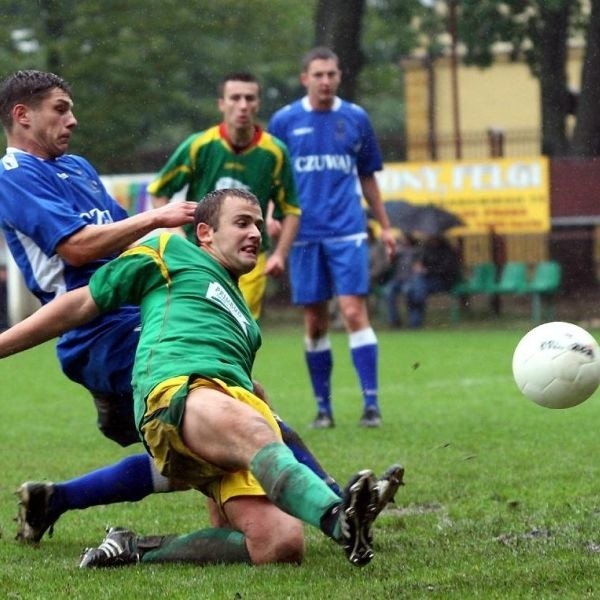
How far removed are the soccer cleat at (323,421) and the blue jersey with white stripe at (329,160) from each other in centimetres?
116

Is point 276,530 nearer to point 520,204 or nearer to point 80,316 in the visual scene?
point 80,316

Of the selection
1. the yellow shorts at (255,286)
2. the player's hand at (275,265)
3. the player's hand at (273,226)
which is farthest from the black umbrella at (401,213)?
the player's hand at (275,265)

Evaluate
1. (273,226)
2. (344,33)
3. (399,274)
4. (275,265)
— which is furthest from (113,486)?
(344,33)

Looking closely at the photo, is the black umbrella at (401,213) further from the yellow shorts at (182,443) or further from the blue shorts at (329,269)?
the yellow shorts at (182,443)

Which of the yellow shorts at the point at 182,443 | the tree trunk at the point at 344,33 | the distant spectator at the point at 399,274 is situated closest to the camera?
the yellow shorts at the point at 182,443

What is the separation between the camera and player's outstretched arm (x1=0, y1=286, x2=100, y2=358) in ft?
16.9

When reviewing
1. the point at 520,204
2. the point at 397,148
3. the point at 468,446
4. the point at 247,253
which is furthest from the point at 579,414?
the point at 397,148

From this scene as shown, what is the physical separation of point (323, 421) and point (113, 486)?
3948 millimetres

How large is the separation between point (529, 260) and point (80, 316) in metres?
19.5

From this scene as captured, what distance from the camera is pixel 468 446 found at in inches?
329

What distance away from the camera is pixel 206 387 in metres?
4.88

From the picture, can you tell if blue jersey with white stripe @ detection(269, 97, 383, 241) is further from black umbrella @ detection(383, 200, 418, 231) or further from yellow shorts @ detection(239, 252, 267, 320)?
black umbrella @ detection(383, 200, 418, 231)

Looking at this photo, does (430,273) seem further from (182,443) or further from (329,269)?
(182,443)

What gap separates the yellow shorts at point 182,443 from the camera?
483 cm
